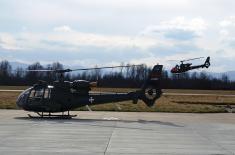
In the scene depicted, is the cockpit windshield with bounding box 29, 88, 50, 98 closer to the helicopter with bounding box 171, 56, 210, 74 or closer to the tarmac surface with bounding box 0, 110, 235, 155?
the tarmac surface with bounding box 0, 110, 235, 155

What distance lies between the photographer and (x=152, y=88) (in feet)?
98.8

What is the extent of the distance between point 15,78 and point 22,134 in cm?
11960

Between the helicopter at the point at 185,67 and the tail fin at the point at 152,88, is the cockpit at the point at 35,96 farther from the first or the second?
the helicopter at the point at 185,67

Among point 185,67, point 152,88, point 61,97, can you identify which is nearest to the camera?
point 61,97

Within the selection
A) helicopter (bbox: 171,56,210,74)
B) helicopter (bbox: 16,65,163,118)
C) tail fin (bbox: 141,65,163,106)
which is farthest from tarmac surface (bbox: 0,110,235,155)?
helicopter (bbox: 171,56,210,74)

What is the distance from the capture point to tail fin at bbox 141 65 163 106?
2984cm

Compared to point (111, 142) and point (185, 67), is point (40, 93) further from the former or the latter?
point (185, 67)

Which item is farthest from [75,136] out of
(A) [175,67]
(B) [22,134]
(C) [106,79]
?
(C) [106,79]

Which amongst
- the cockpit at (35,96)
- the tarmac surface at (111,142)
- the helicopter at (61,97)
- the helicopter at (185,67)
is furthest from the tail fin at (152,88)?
the helicopter at (185,67)

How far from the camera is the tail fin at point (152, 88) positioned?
29844 millimetres

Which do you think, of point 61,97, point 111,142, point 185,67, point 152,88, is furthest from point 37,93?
Answer: point 185,67

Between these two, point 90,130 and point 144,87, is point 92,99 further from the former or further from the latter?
point 90,130

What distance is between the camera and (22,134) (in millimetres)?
17625

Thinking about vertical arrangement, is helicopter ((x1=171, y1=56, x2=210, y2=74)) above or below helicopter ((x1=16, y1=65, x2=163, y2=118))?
above
